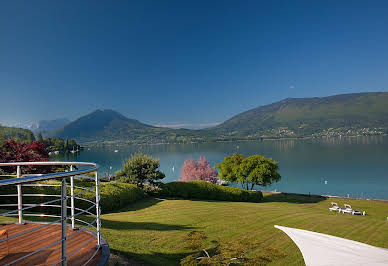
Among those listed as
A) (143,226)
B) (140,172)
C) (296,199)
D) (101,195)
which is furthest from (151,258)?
(296,199)

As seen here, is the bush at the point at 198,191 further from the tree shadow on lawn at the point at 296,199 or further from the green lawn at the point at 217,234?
the green lawn at the point at 217,234

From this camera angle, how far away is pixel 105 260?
324cm

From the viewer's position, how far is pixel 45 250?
346 centimetres

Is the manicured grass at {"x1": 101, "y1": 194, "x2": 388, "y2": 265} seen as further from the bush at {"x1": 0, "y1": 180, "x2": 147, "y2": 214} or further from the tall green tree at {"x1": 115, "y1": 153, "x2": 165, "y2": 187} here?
the tall green tree at {"x1": 115, "y1": 153, "x2": 165, "y2": 187}

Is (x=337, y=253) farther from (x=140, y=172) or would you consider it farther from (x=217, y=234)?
(x=140, y=172)

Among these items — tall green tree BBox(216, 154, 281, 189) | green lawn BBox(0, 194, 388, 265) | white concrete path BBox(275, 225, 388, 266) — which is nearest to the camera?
white concrete path BBox(275, 225, 388, 266)

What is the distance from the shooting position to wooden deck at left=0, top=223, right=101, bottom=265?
3156 mm

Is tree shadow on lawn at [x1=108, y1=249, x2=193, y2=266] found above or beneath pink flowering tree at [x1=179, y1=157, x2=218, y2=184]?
above

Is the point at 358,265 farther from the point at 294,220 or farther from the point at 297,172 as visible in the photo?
the point at 297,172

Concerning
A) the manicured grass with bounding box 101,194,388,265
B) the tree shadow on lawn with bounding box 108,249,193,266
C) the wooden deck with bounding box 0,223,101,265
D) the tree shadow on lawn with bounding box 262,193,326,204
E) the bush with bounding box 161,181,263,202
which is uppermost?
the wooden deck with bounding box 0,223,101,265

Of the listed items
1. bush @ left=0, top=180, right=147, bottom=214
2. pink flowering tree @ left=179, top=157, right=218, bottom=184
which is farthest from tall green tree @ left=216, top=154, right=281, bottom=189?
bush @ left=0, top=180, right=147, bottom=214

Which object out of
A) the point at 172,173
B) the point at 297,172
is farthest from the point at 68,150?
the point at 297,172

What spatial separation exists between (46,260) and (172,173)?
225 ft

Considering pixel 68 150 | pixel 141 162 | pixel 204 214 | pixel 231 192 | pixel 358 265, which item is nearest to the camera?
pixel 358 265
